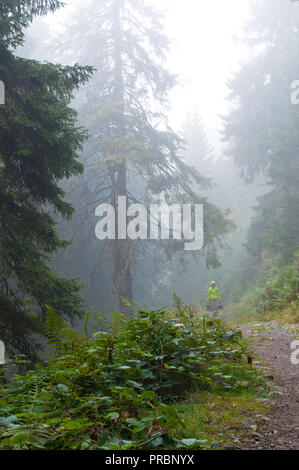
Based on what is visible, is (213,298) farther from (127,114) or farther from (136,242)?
(127,114)

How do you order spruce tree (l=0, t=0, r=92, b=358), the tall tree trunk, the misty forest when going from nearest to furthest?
1. the misty forest
2. spruce tree (l=0, t=0, r=92, b=358)
3. the tall tree trunk

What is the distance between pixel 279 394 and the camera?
3.45m

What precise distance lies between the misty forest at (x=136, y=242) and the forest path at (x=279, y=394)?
2cm

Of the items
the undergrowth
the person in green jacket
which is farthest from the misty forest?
the person in green jacket

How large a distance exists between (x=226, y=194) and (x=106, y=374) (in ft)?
137

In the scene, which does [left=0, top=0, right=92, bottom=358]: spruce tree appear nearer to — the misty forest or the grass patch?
the misty forest

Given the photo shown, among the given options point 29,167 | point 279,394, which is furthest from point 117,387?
point 29,167

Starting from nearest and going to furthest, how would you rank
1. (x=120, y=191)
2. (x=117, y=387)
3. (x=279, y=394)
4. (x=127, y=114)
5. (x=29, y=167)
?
(x=117, y=387)
(x=279, y=394)
(x=29, y=167)
(x=120, y=191)
(x=127, y=114)

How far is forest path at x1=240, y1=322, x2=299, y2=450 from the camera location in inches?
96.0

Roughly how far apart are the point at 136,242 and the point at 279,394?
1152cm

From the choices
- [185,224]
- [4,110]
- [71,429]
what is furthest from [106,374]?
[185,224]

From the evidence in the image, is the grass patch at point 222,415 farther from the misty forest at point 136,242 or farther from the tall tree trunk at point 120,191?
the tall tree trunk at point 120,191

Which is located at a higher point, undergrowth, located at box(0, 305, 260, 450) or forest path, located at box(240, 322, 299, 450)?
undergrowth, located at box(0, 305, 260, 450)

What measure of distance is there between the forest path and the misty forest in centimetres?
2
